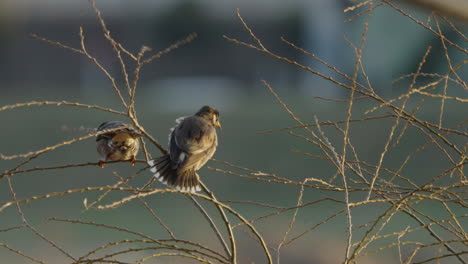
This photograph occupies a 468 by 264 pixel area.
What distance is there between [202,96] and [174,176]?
32.0m

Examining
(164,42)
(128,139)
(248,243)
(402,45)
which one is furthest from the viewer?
(164,42)

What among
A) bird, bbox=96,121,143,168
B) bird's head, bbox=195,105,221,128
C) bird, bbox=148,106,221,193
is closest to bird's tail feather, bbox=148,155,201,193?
bird, bbox=148,106,221,193

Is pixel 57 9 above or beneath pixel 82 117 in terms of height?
above

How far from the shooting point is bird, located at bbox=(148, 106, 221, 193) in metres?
3.60

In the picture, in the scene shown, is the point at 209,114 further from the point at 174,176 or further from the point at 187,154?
the point at 174,176

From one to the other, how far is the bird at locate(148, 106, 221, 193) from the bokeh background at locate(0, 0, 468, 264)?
406mm

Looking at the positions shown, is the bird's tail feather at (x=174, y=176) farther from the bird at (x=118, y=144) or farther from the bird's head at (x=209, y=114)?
the bird's head at (x=209, y=114)

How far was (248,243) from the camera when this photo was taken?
503 inches

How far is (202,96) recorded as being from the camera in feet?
117

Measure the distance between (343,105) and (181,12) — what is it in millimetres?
16245

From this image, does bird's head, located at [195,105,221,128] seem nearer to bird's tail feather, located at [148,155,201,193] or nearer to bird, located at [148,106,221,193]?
bird, located at [148,106,221,193]

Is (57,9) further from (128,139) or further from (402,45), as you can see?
(128,139)

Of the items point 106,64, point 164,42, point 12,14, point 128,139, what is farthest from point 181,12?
point 128,139

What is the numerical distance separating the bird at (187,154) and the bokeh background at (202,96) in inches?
16.0
